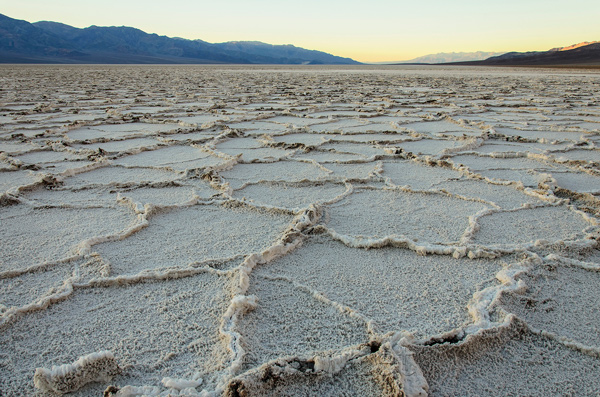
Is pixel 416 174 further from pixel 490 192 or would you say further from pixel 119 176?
pixel 119 176

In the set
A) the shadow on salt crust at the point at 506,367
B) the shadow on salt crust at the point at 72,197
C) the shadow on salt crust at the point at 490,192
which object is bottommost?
the shadow on salt crust at the point at 506,367

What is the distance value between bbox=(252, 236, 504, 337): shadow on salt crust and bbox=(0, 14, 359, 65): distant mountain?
77448 mm

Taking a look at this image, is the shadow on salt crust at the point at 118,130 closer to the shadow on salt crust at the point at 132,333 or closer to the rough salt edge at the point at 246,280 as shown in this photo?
the rough salt edge at the point at 246,280

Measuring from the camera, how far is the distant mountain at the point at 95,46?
3054 inches

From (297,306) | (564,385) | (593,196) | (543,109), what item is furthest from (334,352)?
(543,109)

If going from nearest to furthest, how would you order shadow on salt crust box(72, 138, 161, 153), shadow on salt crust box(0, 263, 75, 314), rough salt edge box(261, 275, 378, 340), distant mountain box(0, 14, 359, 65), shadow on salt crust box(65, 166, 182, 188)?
rough salt edge box(261, 275, 378, 340)
shadow on salt crust box(0, 263, 75, 314)
shadow on salt crust box(65, 166, 182, 188)
shadow on salt crust box(72, 138, 161, 153)
distant mountain box(0, 14, 359, 65)

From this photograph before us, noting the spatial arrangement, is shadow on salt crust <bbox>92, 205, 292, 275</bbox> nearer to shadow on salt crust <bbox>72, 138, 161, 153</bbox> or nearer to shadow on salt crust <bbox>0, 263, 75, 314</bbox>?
shadow on salt crust <bbox>0, 263, 75, 314</bbox>

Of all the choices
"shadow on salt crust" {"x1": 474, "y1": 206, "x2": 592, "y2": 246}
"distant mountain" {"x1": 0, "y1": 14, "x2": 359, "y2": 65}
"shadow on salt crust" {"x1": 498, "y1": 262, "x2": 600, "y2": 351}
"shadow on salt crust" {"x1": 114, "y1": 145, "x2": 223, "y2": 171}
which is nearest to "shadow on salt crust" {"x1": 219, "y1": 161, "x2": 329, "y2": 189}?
"shadow on salt crust" {"x1": 114, "y1": 145, "x2": 223, "y2": 171}

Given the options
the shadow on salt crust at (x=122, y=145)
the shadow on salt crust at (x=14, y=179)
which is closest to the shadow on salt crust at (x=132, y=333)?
the shadow on salt crust at (x=14, y=179)

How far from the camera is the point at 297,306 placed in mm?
1213

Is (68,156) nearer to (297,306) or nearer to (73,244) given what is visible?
(73,244)

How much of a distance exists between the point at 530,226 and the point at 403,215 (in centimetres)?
51

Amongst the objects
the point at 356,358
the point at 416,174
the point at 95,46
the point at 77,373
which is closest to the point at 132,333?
the point at 77,373

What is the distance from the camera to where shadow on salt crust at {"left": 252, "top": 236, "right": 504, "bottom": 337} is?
1153 mm
